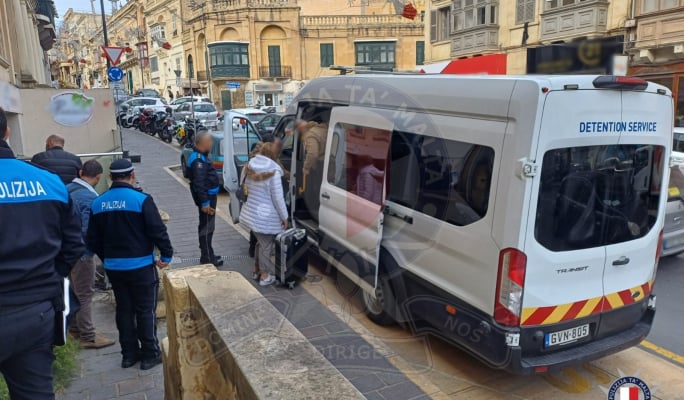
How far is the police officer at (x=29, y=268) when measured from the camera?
241 centimetres

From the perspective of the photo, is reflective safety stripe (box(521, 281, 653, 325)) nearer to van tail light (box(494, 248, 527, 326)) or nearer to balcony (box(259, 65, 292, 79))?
van tail light (box(494, 248, 527, 326))

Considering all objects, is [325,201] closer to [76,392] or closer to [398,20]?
[76,392]

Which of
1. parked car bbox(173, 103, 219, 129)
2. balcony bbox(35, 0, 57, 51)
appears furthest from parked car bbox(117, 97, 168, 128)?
balcony bbox(35, 0, 57, 51)

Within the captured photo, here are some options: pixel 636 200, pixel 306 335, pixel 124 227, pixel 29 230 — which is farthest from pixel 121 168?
pixel 636 200

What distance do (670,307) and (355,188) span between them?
3.55 metres

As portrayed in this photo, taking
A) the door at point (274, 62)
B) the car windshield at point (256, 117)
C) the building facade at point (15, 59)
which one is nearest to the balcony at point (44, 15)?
the building facade at point (15, 59)

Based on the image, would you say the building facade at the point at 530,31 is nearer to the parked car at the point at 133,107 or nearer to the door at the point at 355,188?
the door at the point at 355,188

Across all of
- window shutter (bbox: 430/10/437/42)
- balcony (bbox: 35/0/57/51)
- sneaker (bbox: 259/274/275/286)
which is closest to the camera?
sneaker (bbox: 259/274/275/286)

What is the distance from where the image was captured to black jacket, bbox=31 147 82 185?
4855 millimetres

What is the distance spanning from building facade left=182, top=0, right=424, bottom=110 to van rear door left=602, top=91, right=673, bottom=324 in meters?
39.8

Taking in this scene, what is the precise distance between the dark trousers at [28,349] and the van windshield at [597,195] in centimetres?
291

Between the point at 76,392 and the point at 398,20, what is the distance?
4391 centimetres

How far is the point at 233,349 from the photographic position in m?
2.30

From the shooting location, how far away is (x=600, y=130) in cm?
334
